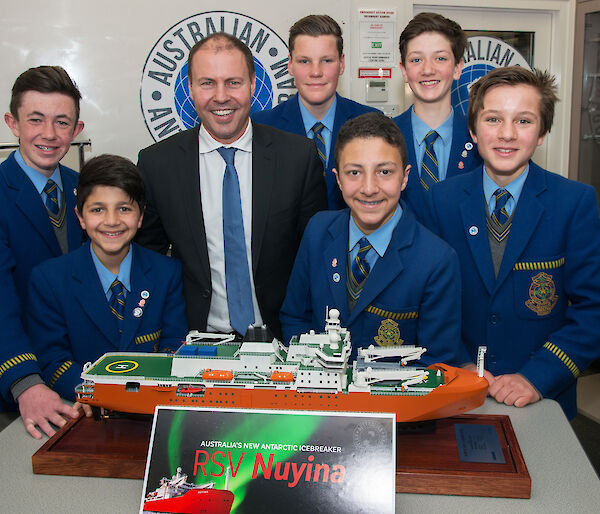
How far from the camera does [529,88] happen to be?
2.42 m

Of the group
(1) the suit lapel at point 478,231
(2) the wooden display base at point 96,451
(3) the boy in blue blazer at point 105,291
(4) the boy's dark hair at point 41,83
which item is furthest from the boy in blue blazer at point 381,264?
(4) the boy's dark hair at point 41,83

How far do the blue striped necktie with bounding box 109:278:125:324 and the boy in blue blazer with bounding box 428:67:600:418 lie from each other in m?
1.36

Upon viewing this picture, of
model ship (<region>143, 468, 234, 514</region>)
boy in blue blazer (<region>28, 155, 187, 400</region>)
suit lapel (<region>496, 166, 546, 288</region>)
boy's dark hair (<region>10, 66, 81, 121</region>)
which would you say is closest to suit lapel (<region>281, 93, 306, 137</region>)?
boy in blue blazer (<region>28, 155, 187, 400</region>)

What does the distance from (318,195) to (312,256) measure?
0.52 metres

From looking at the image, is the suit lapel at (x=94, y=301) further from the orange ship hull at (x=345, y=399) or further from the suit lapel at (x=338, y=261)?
the suit lapel at (x=338, y=261)

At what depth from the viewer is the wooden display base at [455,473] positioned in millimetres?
1597

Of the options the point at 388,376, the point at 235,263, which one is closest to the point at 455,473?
the point at 388,376

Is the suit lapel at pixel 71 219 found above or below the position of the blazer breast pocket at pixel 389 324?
above

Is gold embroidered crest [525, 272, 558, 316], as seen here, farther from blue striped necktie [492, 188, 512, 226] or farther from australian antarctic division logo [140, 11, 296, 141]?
australian antarctic division logo [140, 11, 296, 141]

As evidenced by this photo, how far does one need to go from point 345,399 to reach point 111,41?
14.1ft

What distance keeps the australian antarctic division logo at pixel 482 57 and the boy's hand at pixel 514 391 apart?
3964 millimetres

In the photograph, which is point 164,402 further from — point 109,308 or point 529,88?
point 529,88

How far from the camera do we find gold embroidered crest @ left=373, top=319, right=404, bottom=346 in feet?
7.58

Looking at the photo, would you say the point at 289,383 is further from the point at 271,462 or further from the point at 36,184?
the point at 36,184
